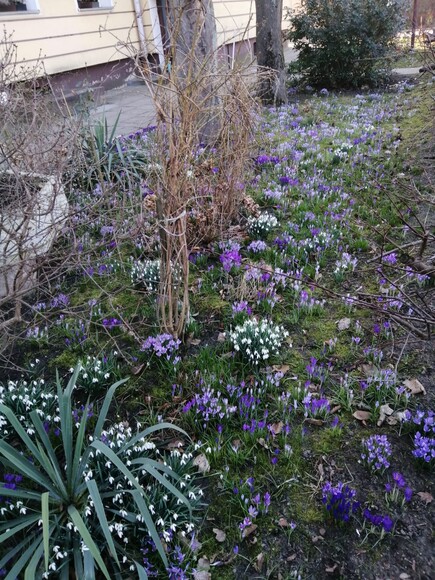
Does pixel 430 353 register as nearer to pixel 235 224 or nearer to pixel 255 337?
pixel 255 337

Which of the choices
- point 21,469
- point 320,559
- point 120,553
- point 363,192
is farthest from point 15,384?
point 363,192

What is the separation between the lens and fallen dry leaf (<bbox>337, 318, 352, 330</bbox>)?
3.32 meters

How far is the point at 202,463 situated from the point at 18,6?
988 centimetres

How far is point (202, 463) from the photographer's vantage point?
7.98 ft

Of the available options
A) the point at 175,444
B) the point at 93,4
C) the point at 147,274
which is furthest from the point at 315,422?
the point at 93,4

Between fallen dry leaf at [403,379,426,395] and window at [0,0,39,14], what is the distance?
A: 31.2ft

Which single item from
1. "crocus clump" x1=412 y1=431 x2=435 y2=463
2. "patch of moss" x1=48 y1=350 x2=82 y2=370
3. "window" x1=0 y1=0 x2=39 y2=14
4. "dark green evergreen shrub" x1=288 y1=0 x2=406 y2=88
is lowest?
"crocus clump" x1=412 y1=431 x2=435 y2=463

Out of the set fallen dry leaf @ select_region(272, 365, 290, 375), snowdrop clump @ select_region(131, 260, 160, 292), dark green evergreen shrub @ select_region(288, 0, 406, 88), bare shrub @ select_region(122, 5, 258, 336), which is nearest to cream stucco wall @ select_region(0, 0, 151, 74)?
dark green evergreen shrub @ select_region(288, 0, 406, 88)

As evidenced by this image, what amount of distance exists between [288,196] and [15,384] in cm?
357

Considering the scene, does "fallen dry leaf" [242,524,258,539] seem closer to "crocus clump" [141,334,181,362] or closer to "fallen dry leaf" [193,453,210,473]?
"fallen dry leaf" [193,453,210,473]

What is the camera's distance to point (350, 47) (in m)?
10.6

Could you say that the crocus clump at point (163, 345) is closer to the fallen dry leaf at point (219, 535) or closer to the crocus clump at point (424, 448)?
the fallen dry leaf at point (219, 535)

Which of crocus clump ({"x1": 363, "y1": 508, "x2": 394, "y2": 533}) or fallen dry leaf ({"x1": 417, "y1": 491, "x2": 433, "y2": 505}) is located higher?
crocus clump ({"x1": 363, "y1": 508, "x2": 394, "y2": 533})

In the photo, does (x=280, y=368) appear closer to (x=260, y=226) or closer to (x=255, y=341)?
(x=255, y=341)
